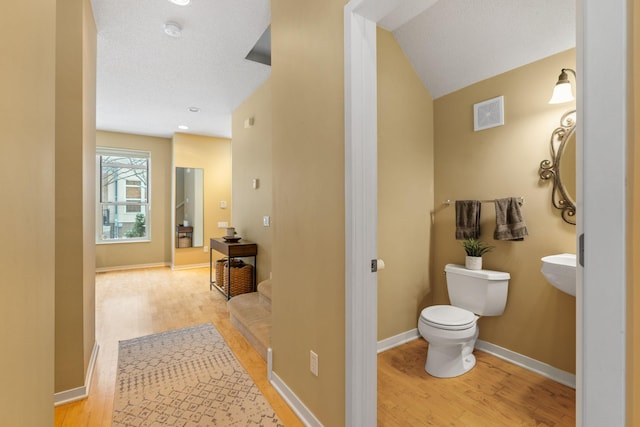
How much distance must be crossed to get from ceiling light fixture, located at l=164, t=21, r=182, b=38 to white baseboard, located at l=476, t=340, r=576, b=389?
3.65m

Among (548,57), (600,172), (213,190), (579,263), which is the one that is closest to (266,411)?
(579,263)

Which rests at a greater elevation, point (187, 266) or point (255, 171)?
point (255, 171)

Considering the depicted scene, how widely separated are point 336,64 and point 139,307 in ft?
12.3

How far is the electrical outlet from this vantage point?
1586 millimetres

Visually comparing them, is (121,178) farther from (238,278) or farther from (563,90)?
(563,90)

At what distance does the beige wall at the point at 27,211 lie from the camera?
65 centimetres

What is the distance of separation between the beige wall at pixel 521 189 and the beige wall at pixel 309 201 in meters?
1.59

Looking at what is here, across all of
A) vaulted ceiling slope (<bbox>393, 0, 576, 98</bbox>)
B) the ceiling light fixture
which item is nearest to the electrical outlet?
vaulted ceiling slope (<bbox>393, 0, 576, 98</bbox>)

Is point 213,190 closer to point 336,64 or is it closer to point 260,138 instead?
point 260,138

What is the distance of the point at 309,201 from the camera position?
1663 mm

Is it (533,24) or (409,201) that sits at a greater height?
(533,24)

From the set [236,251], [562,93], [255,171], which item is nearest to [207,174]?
[255,171]

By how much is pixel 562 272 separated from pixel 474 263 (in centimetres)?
66

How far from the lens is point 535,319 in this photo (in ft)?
7.10
